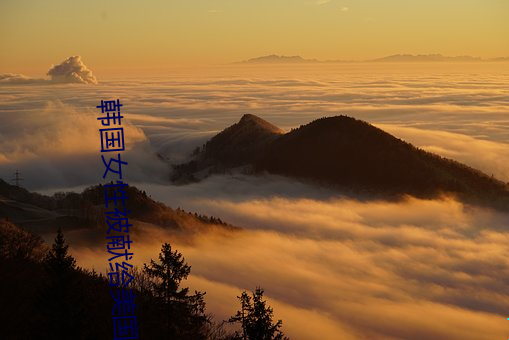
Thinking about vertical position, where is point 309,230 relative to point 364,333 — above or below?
above

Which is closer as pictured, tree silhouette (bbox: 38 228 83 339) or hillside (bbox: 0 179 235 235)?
tree silhouette (bbox: 38 228 83 339)

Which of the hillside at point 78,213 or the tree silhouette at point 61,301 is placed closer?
the tree silhouette at point 61,301

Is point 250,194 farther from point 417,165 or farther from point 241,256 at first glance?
point 241,256

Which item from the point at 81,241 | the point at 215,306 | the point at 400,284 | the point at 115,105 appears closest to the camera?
the point at 115,105

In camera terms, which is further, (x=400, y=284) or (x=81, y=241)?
(x=400, y=284)

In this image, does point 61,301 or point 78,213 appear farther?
point 78,213

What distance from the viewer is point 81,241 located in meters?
111

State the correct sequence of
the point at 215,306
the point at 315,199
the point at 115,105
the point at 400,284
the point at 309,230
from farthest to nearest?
1. the point at 315,199
2. the point at 309,230
3. the point at 400,284
4. the point at 215,306
5. the point at 115,105

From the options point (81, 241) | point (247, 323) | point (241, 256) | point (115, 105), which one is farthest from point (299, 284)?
point (115, 105)

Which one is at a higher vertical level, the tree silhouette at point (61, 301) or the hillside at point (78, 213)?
the hillside at point (78, 213)

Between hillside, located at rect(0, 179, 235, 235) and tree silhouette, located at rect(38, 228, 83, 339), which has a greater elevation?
→ hillside, located at rect(0, 179, 235, 235)

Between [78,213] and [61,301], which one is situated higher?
[78,213]

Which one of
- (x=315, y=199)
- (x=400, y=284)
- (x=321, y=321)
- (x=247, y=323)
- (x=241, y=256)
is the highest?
(x=315, y=199)

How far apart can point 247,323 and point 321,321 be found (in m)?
49.4
